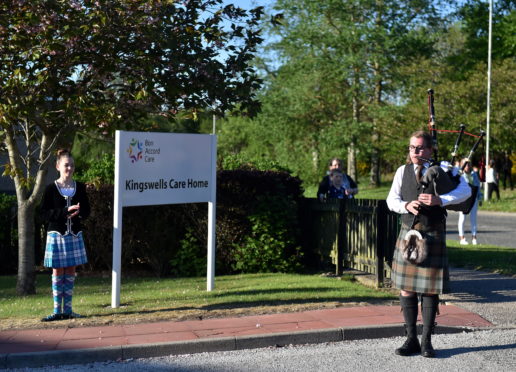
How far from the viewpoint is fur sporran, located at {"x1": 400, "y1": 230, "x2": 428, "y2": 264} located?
5.92 m

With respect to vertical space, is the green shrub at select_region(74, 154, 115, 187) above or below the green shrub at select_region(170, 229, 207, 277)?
above

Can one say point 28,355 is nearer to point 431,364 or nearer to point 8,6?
point 431,364

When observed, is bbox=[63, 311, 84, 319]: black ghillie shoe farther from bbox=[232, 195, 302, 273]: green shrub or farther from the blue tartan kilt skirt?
bbox=[232, 195, 302, 273]: green shrub

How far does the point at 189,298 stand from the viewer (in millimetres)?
8453

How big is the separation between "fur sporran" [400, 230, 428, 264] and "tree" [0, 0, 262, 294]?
3.85m

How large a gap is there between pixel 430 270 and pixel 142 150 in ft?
12.3

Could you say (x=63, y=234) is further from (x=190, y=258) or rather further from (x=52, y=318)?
(x=190, y=258)

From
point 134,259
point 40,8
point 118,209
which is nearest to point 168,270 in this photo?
point 134,259

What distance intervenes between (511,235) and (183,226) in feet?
32.8

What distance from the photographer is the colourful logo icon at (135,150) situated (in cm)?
808

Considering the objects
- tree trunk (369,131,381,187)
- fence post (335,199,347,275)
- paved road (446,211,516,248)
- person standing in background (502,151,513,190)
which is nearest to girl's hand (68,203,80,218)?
fence post (335,199,347,275)

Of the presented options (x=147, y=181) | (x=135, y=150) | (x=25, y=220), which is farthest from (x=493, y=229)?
(x=25, y=220)

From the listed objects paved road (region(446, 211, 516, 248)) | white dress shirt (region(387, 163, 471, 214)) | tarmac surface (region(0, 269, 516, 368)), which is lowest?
tarmac surface (region(0, 269, 516, 368))

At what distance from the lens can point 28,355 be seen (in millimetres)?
5934
